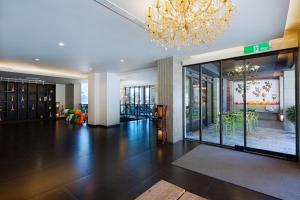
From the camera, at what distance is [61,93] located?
12.7 meters

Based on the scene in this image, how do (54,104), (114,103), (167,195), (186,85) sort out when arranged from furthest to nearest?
(54,104) → (114,103) → (186,85) → (167,195)

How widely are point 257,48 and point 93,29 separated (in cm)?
429

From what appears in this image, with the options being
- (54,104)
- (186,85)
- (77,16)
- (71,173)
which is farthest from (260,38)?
(54,104)

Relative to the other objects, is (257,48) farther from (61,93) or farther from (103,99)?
(61,93)

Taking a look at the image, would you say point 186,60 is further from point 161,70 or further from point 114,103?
point 114,103

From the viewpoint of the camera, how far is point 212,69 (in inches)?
251

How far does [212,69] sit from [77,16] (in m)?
5.36

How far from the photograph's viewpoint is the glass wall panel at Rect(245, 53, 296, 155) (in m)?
4.73

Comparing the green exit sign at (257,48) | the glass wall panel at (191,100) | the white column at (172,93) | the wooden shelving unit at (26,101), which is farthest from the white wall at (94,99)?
the green exit sign at (257,48)

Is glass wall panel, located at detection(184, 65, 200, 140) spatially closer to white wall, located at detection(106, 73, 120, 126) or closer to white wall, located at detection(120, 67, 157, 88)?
white wall, located at detection(120, 67, 157, 88)

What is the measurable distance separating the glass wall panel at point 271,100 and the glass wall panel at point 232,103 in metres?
0.28

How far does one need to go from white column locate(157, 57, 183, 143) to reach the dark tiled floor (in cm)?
64

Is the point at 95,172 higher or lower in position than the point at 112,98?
lower

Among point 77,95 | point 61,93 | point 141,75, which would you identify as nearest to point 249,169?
point 141,75
